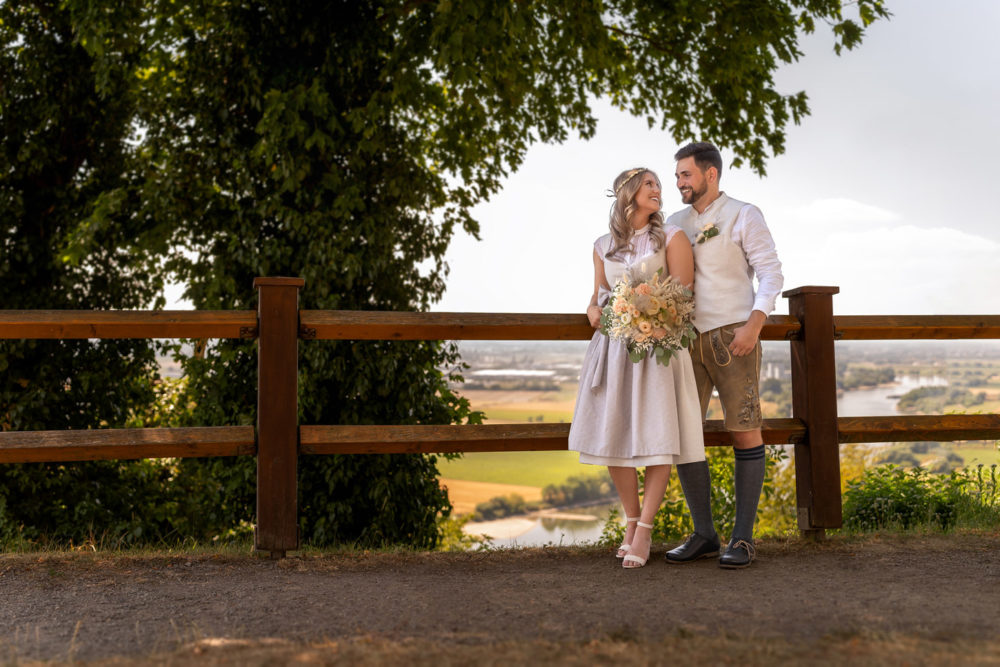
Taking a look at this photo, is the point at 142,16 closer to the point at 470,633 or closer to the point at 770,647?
the point at 470,633

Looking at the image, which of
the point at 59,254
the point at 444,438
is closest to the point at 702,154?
the point at 444,438

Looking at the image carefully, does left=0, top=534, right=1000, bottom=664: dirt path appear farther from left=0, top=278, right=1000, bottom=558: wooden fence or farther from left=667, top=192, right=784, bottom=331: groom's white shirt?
left=667, top=192, right=784, bottom=331: groom's white shirt

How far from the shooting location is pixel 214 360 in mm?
8156

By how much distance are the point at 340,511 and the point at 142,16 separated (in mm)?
5128

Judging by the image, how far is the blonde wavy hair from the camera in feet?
12.4

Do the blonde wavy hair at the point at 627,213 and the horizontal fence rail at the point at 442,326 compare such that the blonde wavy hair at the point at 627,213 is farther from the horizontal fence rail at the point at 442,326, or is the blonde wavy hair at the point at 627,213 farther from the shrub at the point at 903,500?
the shrub at the point at 903,500

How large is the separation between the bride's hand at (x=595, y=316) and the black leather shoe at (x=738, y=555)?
1.18 meters

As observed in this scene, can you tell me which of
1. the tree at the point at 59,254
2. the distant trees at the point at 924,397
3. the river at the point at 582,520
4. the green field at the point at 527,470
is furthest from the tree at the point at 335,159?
the green field at the point at 527,470

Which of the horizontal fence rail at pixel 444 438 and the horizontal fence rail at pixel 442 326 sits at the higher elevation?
the horizontal fence rail at pixel 442 326

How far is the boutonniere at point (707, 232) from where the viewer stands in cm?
373

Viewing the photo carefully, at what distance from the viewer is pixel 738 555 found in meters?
3.79

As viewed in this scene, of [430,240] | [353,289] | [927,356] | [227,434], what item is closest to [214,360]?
[353,289]

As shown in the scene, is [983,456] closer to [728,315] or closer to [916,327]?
[916,327]

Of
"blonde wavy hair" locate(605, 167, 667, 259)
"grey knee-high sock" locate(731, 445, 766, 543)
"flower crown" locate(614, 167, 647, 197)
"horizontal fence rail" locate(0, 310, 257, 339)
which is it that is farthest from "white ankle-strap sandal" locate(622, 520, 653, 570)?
"horizontal fence rail" locate(0, 310, 257, 339)
